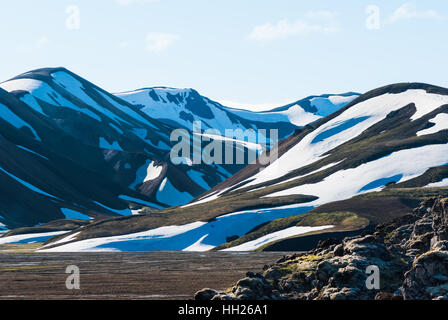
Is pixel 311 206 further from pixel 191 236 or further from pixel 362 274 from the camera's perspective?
pixel 362 274

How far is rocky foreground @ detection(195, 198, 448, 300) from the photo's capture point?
131 feet

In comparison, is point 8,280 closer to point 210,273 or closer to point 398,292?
point 210,273

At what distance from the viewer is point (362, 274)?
46375mm

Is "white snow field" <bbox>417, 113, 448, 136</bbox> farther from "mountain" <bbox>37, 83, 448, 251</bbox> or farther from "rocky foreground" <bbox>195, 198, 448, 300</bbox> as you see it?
"rocky foreground" <bbox>195, 198, 448, 300</bbox>

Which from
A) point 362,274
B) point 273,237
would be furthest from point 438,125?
point 362,274

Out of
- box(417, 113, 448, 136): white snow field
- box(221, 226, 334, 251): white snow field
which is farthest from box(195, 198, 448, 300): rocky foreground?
box(417, 113, 448, 136): white snow field

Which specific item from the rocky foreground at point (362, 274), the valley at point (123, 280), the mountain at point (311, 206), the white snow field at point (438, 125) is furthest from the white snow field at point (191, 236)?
the rocky foreground at point (362, 274)

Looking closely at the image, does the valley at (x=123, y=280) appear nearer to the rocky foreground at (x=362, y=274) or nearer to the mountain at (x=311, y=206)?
the rocky foreground at (x=362, y=274)

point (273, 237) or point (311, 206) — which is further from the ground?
point (311, 206)

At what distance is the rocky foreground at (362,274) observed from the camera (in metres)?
39.9
